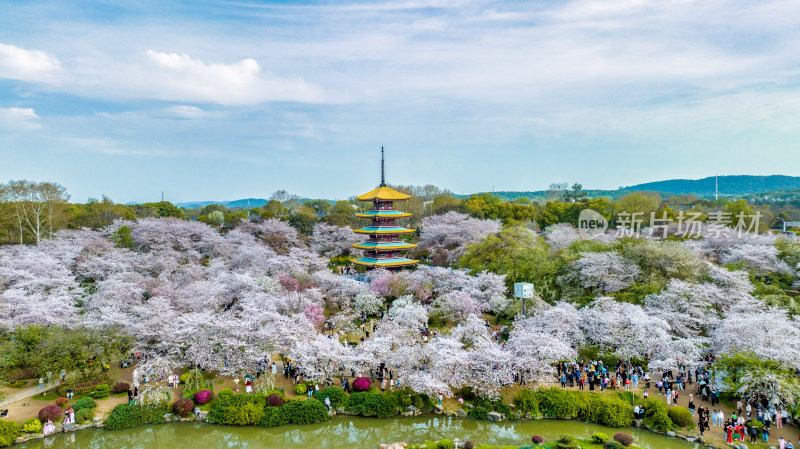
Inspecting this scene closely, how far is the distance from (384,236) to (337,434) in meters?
22.6

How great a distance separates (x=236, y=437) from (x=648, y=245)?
81.2 feet

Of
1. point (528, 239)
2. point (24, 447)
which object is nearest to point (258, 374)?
point (24, 447)

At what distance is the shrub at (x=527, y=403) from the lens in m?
18.5

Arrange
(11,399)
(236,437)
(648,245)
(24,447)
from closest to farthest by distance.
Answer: (24,447)
(236,437)
(11,399)
(648,245)

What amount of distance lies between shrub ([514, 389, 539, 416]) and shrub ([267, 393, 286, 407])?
10.1m

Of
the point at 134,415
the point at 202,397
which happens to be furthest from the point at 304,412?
the point at 134,415

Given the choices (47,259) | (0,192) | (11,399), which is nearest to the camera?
(11,399)

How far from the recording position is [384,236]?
3919 centimetres

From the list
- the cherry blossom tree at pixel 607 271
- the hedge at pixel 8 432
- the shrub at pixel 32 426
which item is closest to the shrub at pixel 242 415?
the shrub at pixel 32 426

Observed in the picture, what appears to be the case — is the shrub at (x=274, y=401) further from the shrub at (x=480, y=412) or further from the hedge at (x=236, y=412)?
the shrub at (x=480, y=412)

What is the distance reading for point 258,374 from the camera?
2114cm

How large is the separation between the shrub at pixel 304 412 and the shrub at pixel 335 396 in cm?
58

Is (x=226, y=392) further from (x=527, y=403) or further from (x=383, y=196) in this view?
(x=383, y=196)

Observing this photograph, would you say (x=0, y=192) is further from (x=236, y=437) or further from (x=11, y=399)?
(x=236, y=437)
